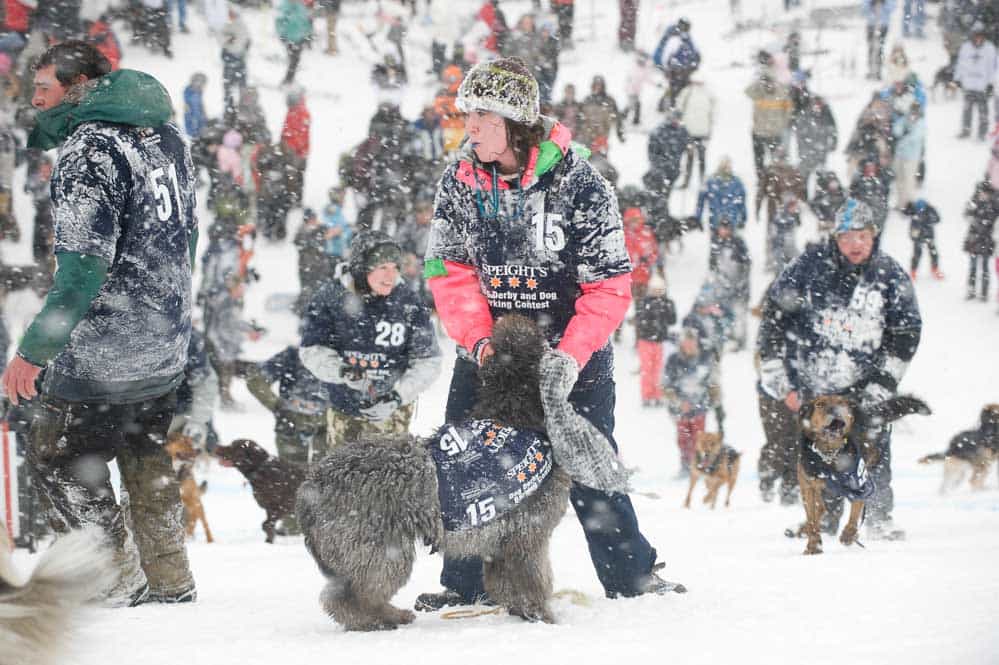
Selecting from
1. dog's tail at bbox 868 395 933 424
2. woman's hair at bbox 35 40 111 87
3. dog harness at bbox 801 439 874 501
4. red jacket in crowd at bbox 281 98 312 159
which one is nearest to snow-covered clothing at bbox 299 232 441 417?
dog harness at bbox 801 439 874 501

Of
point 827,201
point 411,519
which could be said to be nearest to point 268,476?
point 411,519

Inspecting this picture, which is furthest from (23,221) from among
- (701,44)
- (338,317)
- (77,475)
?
(701,44)

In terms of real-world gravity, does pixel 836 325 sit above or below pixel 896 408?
above

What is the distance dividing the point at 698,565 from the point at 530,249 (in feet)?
7.27

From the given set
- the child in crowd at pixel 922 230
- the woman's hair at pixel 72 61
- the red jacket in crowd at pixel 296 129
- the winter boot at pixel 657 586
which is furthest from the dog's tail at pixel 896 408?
the red jacket in crowd at pixel 296 129

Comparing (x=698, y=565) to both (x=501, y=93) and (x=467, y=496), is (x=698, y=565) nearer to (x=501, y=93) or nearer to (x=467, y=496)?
(x=467, y=496)

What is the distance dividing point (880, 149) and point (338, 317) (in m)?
12.6

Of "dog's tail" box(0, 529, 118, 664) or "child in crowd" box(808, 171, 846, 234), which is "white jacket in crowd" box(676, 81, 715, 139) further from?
"dog's tail" box(0, 529, 118, 664)

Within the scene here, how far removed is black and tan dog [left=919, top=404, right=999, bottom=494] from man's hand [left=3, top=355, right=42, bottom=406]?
8.31 m

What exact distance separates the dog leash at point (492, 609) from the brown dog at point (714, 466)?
5681mm

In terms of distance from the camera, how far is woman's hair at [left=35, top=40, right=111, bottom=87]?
4125mm

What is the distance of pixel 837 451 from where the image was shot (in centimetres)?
630

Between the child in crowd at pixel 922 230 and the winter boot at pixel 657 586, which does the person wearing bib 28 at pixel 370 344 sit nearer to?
the winter boot at pixel 657 586

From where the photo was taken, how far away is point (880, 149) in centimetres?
1697
